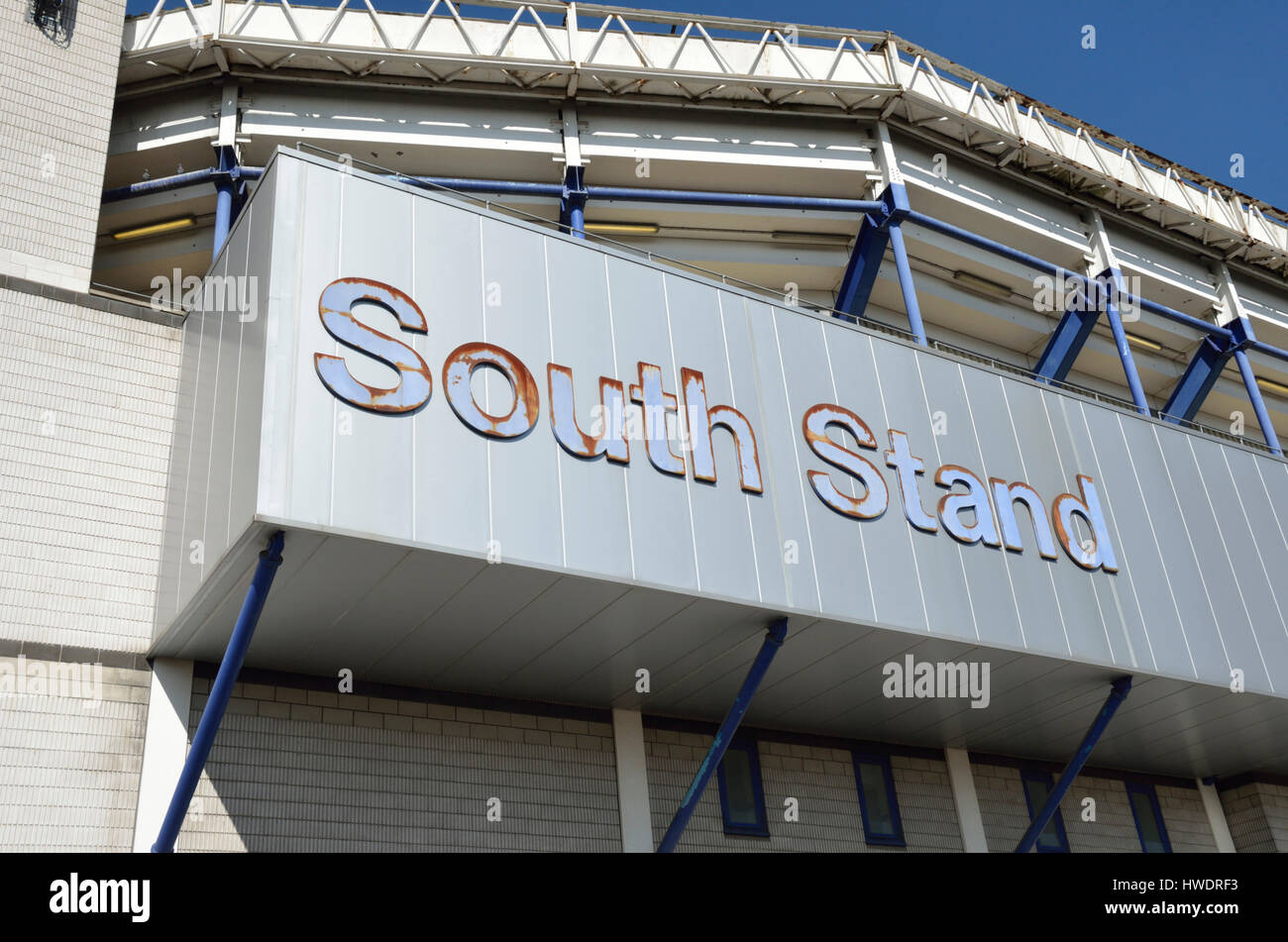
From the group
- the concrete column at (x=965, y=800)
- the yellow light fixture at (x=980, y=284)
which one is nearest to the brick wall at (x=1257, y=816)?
the concrete column at (x=965, y=800)

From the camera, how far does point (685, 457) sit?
479 inches

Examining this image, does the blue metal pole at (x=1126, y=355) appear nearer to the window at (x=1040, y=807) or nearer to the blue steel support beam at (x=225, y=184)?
the window at (x=1040, y=807)

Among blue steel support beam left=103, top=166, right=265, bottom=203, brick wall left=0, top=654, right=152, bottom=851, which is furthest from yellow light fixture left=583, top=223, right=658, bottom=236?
brick wall left=0, top=654, right=152, bottom=851

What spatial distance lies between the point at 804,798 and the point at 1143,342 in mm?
13753

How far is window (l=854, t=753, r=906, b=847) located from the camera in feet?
49.2

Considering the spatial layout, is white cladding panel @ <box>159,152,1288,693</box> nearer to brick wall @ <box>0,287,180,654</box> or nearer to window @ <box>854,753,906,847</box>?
brick wall @ <box>0,287,180,654</box>

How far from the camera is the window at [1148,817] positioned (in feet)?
56.6

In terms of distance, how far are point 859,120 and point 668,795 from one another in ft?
37.8

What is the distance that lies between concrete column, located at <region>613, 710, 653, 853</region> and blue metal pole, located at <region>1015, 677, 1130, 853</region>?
4.55 metres

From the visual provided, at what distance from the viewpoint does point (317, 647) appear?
1191 centimetres

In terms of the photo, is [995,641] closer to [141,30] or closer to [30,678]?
[30,678]

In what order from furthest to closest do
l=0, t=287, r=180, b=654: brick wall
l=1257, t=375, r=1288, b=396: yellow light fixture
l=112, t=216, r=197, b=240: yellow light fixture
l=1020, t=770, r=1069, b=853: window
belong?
l=1257, t=375, r=1288, b=396: yellow light fixture < l=112, t=216, r=197, b=240: yellow light fixture < l=1020, t=770, r=1069, b=853: window < l=0, t=287, r=180, b=654: brick wall
